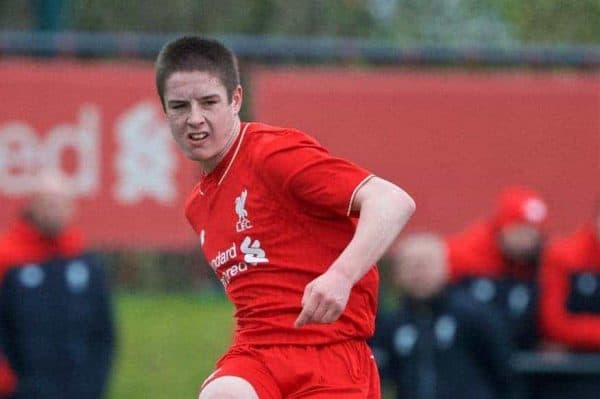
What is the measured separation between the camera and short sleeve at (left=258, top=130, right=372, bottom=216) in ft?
16.7

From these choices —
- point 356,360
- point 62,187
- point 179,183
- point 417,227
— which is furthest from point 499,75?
point 356,360

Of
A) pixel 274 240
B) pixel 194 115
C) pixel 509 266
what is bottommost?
pixel 509 266

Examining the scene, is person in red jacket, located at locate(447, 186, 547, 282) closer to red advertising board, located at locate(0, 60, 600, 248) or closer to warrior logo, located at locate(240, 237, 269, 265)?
red advertising board, located at locate(0, 60, 600, 248)

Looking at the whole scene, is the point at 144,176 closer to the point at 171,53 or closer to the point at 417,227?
the point at 417,227

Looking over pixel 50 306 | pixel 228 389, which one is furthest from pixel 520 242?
pixel 228 389

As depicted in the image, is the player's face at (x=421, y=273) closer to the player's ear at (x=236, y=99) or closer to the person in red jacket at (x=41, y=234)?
the person in red jacket at (x=41, y=234)

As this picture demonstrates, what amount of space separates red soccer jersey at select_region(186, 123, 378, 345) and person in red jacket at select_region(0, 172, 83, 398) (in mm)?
3426

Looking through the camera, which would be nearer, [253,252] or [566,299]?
[253,252]

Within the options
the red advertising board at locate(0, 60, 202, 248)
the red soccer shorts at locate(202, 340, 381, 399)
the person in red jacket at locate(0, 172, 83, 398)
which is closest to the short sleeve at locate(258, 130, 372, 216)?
the red soccer shorts at locate(202, 340, 381, 399)

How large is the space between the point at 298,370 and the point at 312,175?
0.62m

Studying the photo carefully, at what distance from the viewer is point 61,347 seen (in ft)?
29.0

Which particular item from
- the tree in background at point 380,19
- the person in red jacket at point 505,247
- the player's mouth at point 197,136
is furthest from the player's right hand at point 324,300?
the tree in background at point 380,19

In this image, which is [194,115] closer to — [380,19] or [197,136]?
[197,136]

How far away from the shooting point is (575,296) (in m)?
9.16
